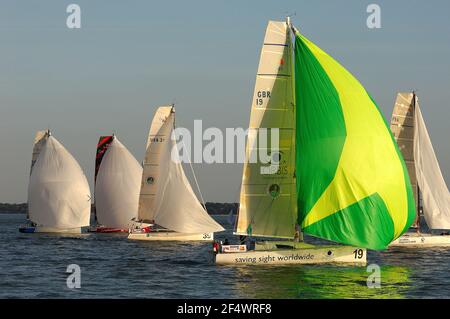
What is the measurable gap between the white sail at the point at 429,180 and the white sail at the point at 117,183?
29786 millimetres

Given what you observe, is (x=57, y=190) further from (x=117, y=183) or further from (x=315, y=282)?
(x=315, y=282)

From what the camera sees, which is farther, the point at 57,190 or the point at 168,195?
the point at 57,190

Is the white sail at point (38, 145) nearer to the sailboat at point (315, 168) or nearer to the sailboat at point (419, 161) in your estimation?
the sailboat at point (419, 161)

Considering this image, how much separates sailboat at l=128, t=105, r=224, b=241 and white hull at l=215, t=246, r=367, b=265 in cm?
2469

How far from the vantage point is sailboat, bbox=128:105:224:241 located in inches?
2552

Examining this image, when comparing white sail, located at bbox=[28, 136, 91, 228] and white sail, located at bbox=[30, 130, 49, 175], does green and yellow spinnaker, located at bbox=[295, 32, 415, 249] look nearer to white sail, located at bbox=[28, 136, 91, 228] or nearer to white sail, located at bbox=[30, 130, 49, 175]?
white sail, located at bbox=[28, 136, 91, 228]

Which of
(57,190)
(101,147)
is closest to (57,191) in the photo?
(57,190)

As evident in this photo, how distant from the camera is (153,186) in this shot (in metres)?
68.8

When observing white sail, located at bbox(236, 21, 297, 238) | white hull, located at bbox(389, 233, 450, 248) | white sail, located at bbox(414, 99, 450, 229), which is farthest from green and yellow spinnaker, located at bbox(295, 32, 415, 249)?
white sail, located at bbox(414, 99, 450, 229)

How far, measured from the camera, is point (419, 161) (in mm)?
63281

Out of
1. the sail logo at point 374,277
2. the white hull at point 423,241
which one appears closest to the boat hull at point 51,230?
the white hull at point 423,241

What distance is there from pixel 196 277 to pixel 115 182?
Result: 1686 inches

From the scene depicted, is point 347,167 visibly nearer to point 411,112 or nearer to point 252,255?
point 252,255
